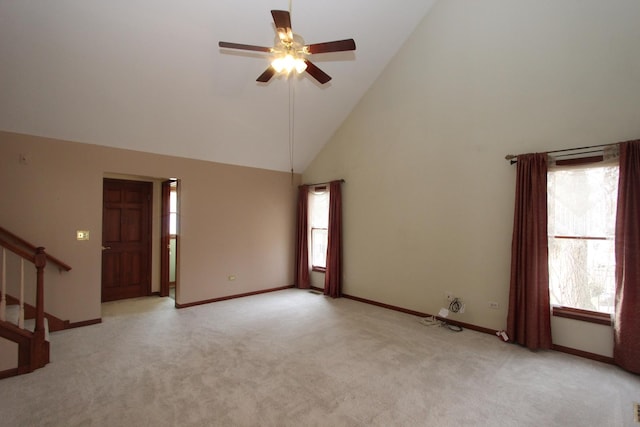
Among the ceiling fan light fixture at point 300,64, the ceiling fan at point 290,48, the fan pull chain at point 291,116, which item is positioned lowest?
the ceiling fan light fixture at point 300,64

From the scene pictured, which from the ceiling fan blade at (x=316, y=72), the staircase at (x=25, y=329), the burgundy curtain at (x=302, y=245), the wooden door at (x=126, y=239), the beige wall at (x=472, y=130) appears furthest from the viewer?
the burgundy curtain at (x=302, y=245)

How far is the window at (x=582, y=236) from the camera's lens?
3076 mm

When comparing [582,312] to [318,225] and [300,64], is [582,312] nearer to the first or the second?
[300,64]

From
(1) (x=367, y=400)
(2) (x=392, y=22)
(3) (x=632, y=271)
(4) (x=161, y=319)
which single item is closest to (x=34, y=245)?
(4) (x=161, y=319)

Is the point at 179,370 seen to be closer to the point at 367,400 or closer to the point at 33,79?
the point at 367,400

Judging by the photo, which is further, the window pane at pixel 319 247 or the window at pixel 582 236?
the window pane at pixel 319 247

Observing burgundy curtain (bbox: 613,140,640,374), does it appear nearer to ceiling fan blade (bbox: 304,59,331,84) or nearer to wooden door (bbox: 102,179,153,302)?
ceiling fan blade (bbox: 304,59,331,84)

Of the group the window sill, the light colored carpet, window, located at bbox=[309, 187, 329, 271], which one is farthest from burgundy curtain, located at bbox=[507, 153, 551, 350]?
window, located at bbox=[309, 187, 329, 271]

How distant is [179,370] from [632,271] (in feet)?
14.5

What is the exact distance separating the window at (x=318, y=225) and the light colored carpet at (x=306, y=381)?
2180 mm

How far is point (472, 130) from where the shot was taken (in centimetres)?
400

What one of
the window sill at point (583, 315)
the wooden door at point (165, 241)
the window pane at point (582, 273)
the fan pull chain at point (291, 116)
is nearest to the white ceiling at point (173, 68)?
the fan pull chain at point (291, 116)

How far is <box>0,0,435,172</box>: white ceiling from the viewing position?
303 cm

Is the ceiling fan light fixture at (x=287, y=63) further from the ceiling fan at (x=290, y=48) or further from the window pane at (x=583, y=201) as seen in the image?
the window pane at (x=583, y=201)
